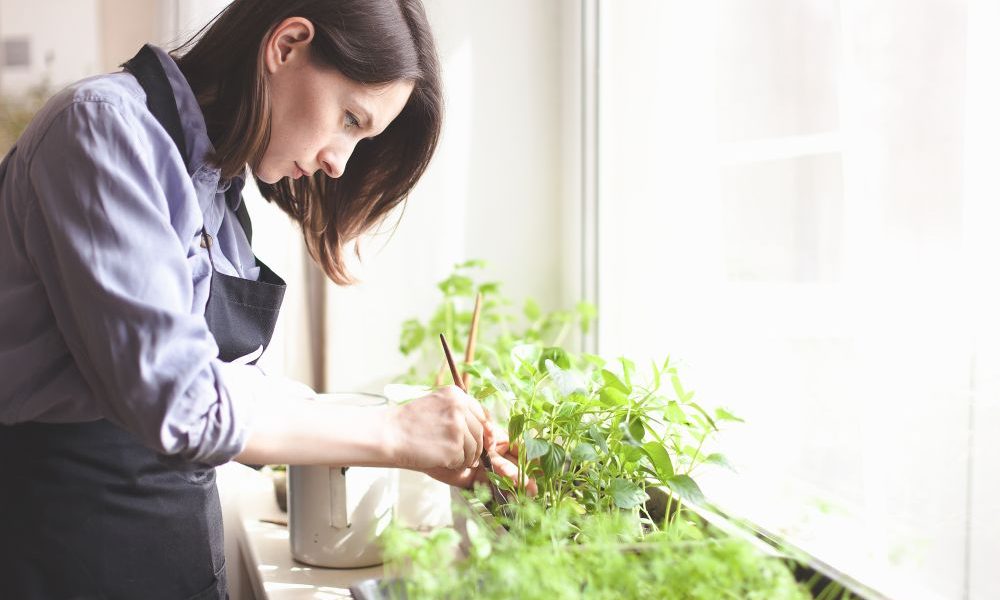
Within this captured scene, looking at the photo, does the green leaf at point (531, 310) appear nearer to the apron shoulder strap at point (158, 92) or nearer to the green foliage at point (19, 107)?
the apron shoulder strap at point (158, 92)

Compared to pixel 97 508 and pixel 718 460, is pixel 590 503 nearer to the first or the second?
pixel 718 460

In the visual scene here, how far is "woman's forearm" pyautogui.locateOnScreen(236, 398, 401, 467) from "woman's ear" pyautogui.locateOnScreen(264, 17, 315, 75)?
13.3 inches

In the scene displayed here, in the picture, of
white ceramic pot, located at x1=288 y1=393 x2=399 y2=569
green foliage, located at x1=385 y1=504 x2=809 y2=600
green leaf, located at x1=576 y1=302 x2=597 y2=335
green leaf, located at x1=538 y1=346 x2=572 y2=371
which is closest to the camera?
green foliage, located at x1=385 y1=504 x2=809 y2=600

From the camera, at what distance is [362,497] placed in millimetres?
1199

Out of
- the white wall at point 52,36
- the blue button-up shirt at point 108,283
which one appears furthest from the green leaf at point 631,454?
the white wall at point 52,36

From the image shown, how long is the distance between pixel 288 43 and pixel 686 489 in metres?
0.59

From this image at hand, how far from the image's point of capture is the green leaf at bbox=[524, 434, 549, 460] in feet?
2.90

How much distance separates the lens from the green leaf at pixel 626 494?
846 mm

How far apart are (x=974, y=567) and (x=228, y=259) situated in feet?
2.79

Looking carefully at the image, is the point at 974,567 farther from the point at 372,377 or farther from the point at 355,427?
the point at 372,377

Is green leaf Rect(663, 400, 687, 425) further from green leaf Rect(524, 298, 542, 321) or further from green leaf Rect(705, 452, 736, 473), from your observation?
green leaf Rect(524, 298, 542, 321)

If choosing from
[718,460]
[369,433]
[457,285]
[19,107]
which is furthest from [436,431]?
[19,107]

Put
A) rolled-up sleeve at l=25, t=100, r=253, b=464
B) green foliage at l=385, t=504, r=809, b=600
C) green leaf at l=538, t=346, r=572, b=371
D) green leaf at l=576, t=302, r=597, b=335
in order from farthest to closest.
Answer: green leaf at l=576, t=302, r=597, b=335 < green leaf at l=538, t=346, r=572, b=371 < rolled-up sleeve at l=25, t=100, r=253, b=464 < green foliage at l=385, t=504, r=809, b=600

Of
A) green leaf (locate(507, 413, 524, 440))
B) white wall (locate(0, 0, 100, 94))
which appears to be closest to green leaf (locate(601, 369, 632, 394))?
green leaf (locate(507, 413, 524, 440))
